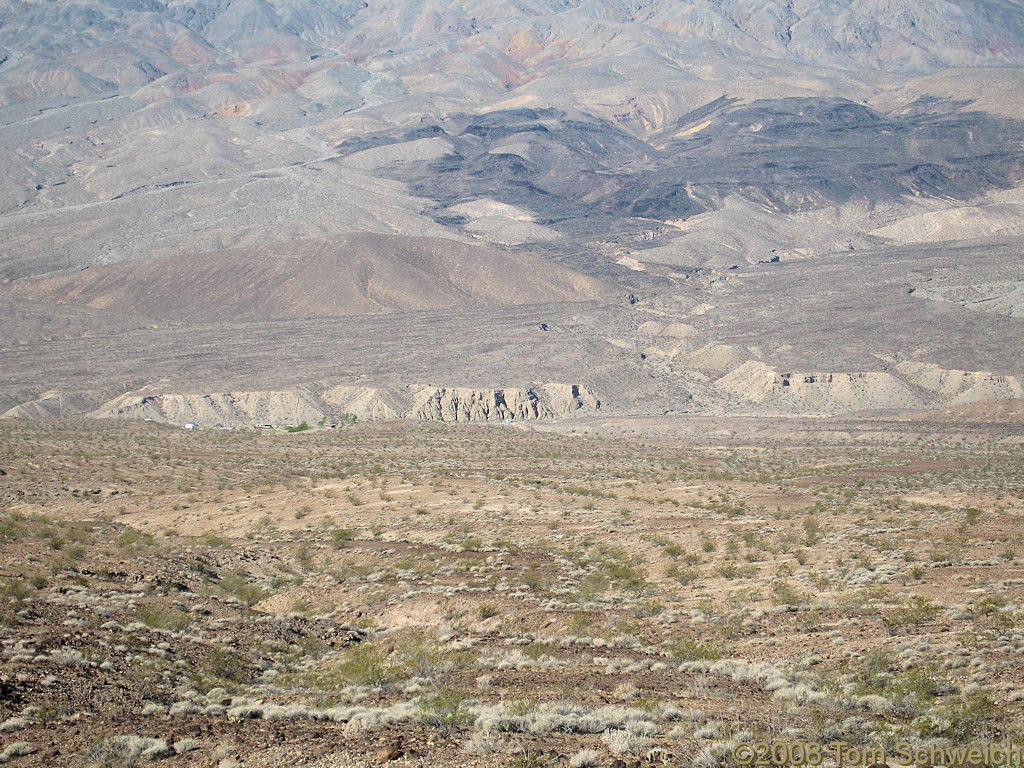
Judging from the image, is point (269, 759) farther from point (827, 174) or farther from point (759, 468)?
point (827, 174)

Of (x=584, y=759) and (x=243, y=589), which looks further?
(x=243, y=589)

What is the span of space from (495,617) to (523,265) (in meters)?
86.0

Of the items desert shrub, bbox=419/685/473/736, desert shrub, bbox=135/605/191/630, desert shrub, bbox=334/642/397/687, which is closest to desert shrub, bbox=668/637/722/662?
desert shrub, bbox=419/685/473/736

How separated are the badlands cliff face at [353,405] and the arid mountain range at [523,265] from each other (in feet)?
0.68

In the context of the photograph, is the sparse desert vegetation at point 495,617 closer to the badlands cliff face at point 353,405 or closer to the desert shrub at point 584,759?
the desert shrub at point 584,759

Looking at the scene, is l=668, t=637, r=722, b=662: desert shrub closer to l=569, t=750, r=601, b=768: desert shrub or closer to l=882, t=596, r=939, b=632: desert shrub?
l=882, t=596, r=939, b=632: desert shrub

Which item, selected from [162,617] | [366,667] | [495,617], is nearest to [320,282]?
[162,617]

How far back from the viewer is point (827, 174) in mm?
145875

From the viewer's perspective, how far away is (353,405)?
6006 centimetres

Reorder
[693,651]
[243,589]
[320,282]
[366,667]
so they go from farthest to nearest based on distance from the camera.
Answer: [320,282], [243,589], [366,667], [693,651]

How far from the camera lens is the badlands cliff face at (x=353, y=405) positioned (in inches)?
2287

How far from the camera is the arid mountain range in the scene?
62.6 meters

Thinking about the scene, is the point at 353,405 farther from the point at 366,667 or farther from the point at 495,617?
the point at 366,667

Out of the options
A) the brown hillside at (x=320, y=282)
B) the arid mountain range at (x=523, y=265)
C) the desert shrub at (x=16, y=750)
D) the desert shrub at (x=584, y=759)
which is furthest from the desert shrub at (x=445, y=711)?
the brown hillside at (x=320, y=282)
